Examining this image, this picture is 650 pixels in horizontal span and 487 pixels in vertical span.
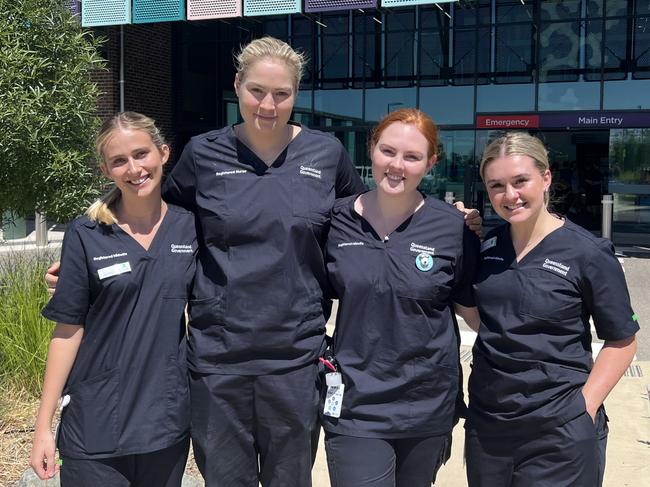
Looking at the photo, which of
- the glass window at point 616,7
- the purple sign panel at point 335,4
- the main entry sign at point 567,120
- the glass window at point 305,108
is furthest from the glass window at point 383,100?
the glass window at point 616,7

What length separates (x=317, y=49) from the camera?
18047 mm

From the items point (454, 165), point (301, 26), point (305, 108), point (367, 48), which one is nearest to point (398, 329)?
point (454, 165)

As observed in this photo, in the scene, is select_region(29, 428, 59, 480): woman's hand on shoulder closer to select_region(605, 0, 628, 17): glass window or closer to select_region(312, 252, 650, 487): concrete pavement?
select_region(312, 252, 650, 487): concrete pavement

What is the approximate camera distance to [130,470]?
8.18 ft

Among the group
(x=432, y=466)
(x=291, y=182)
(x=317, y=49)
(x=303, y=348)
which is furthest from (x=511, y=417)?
(x=317, y=49)

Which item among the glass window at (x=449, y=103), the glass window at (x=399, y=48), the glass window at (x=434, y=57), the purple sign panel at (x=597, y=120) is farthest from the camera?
the glass window at (x=399, y=48)

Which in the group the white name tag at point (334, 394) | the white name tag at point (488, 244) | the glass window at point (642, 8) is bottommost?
the white name tag at point (334, 394)

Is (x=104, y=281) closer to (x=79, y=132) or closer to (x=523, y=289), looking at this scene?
(x=523, y=289)

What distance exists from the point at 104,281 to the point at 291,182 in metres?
0.81

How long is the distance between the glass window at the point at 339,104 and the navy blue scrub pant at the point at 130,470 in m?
15.6

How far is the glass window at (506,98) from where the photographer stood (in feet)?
53.6

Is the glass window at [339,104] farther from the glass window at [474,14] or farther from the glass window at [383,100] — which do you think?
the glass window at [474,14]

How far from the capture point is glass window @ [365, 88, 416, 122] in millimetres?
17406

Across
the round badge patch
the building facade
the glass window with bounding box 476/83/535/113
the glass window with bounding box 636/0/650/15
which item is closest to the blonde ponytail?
the round badge patch
